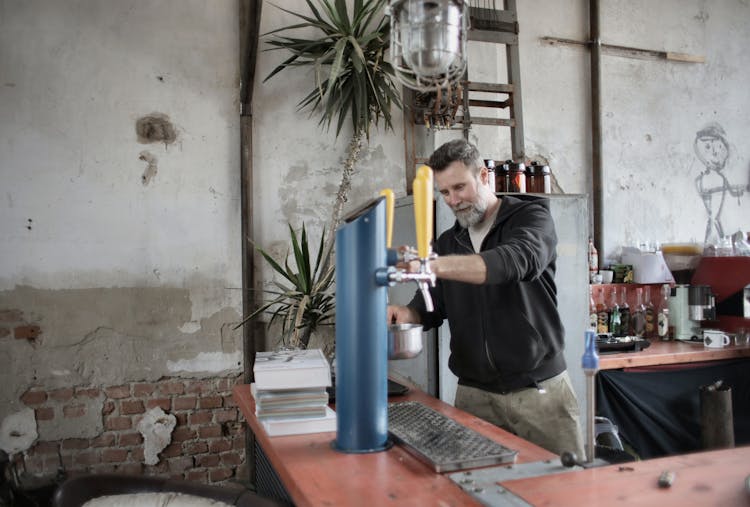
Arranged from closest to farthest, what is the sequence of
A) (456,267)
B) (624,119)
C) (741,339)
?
1. (456,267)
2. (741,339)
3. (624,119)

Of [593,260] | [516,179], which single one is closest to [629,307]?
[593,260]

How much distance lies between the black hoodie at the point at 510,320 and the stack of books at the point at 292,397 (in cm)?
62

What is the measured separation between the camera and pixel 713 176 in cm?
495

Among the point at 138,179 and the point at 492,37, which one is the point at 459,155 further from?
the point at 138,179

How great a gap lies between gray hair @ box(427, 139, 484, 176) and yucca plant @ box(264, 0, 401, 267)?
4.05 feet

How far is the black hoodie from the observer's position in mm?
2098

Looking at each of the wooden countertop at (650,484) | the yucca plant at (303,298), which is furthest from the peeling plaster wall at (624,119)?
the wooden countertop at (650,484)

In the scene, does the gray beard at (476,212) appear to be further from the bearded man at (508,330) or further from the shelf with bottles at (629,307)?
the shelf with bottles at (629,307)

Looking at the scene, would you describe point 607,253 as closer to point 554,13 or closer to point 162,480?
point 554,13

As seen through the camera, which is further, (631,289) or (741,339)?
(631,289)

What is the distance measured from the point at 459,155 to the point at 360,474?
124cm

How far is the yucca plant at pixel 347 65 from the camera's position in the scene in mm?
3412

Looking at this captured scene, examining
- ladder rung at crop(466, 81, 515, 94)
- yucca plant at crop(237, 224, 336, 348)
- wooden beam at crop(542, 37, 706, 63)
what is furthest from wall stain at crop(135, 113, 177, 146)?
wooden beam at crop(542, 37, 706, 63)

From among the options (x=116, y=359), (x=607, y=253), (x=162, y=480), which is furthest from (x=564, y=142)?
(x=162, y=480)
